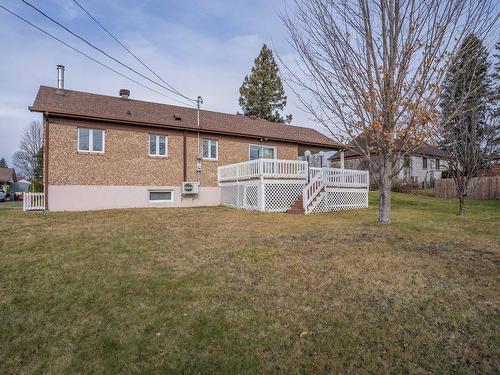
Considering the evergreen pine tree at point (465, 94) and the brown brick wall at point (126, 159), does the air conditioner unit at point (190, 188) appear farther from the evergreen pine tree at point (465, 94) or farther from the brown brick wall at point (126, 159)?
the evergreen pine tree at point (465, 94)

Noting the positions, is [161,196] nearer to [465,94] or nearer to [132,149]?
[132,149]

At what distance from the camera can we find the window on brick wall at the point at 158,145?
16.2 m

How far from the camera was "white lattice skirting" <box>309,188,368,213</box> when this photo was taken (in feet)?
46.2

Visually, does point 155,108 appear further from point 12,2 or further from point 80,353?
point 80,353

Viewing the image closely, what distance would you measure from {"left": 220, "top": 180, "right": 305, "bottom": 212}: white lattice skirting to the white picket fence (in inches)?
341

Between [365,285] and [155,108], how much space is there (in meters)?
16.6

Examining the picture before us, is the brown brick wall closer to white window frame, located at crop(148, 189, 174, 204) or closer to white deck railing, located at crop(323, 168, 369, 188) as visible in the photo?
white window frame, located at crop(148, 189, 174, 204)

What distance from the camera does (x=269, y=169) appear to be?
13828 millimetres

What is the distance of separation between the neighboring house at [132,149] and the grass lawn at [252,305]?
7.46m

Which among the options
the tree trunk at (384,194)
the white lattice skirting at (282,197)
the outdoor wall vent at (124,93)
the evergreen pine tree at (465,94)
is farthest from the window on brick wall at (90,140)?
the evergreen pine tree at (465,94)

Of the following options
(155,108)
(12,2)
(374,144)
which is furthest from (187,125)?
(374,144)

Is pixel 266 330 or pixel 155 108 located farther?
pixel 155 108

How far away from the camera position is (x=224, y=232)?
847 centimetres

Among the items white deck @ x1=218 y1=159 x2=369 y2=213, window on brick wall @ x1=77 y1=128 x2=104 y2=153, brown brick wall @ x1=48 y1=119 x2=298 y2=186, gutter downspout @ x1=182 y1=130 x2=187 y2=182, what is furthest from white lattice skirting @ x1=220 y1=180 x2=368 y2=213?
window on brick wall @ x1=77 y1=128 x2=104 y2=153
